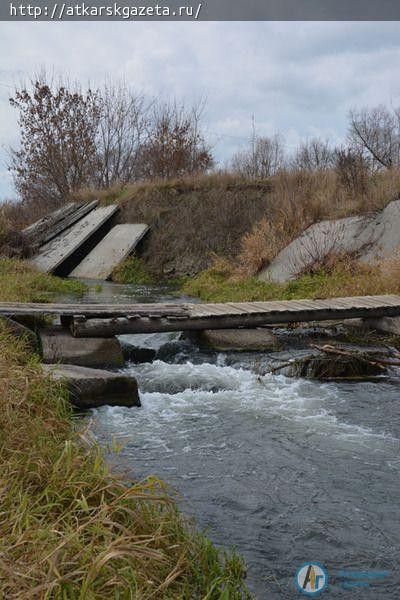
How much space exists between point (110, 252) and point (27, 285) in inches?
213

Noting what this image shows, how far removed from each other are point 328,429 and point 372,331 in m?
3.67

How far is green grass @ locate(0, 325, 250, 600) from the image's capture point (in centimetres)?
218

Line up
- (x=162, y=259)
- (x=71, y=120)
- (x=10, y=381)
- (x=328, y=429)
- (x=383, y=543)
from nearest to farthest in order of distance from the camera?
(x=383, y=543), (x=10, y=381), (x=328, y=429), (x=162, y=259), (x=71, y=120)

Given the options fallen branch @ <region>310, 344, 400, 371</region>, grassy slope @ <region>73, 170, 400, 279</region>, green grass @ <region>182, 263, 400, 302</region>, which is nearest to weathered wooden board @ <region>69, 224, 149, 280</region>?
grassy slope @ <region>73, 170, 400, 279</region>

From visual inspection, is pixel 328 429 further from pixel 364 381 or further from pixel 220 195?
pixel 220 195

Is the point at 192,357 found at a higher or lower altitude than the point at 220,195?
lower

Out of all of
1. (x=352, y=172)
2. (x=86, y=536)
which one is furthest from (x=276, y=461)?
(x=352, y=172)

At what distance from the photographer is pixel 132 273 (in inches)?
621

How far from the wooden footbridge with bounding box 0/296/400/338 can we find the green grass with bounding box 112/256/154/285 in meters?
7.39

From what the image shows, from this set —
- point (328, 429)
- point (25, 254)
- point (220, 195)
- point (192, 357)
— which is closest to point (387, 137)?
point (220, 195)

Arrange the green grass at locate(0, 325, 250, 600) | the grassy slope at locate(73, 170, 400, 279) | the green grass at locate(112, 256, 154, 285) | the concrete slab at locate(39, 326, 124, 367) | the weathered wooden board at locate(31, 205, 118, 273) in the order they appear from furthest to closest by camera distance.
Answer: the weathered wooden board at locate(31, 205, 118, 273), the green grass at locate(112, 256, 154, 285), the grassy slope at locate(73, 170, 400, 279), the concrete slab at locate(39, 326, 124, 367), the green grass at locate(0, 325, 250, 600)

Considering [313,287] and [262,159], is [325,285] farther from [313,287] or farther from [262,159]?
[262,159]

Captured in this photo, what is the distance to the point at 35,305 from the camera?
24.6 ft

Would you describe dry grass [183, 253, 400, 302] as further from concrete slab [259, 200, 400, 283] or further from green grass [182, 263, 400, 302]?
concrete slab [259, 200, 400, 283]
